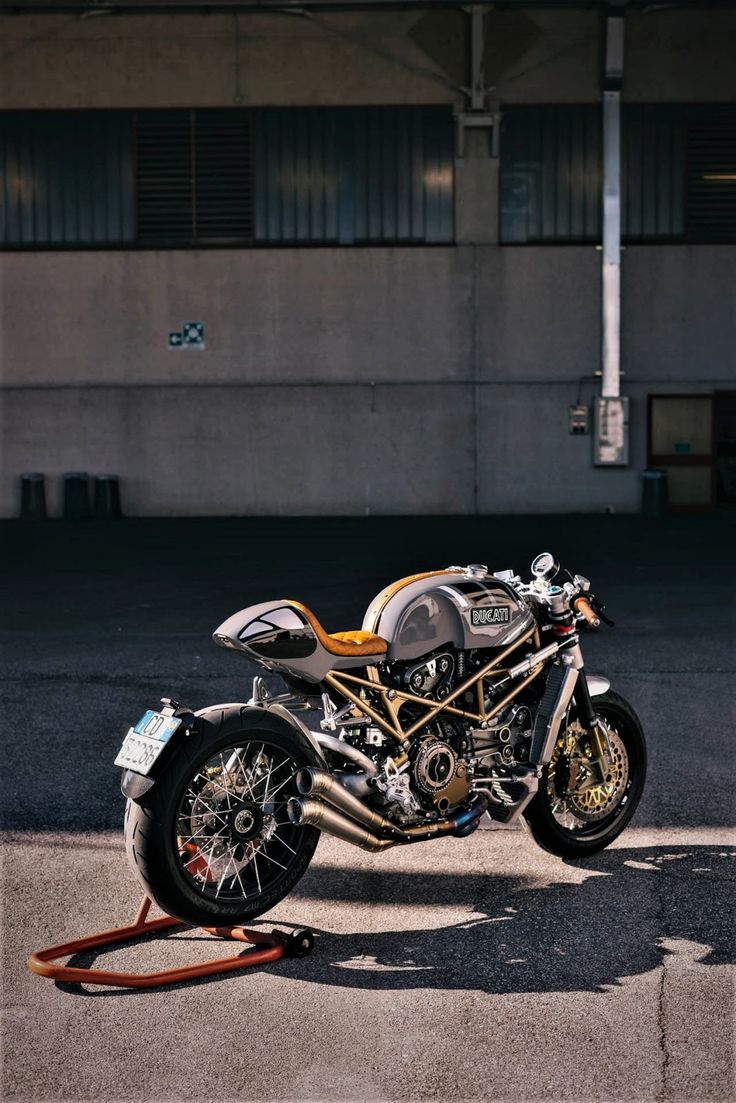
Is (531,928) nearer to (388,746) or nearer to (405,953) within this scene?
(405,953)

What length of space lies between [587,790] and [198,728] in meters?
1.82

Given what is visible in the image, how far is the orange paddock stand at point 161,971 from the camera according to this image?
15.3 ft

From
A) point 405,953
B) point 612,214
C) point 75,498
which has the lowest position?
point 405,953

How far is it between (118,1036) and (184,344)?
2073cm

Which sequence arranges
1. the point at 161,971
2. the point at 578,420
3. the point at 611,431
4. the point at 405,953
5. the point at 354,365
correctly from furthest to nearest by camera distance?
the point at 354,365 < the point at 578,420 < the point at 611,431 < the point at 405,953 < the point at 161,971

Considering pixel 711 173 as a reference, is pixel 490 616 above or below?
below

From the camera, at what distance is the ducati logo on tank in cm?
550

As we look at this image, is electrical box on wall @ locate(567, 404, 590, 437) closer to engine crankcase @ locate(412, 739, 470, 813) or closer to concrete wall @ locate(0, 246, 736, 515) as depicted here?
concrete wall @ locate(0, 246, 736, 515)

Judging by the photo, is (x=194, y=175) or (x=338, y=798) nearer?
(x=338, y=798)

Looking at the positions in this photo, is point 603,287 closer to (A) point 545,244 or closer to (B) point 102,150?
(A) point 545,244

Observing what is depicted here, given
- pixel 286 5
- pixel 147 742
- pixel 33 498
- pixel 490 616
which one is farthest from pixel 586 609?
pixel 286 5

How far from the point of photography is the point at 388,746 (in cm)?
537

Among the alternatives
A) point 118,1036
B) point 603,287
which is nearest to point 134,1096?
point 118,1036

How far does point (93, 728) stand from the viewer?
8305mm
